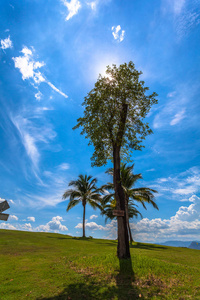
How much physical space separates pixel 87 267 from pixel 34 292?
3.66m

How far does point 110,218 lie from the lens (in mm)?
38250

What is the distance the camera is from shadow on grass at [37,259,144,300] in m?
5.93

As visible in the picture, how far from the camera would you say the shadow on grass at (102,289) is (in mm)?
5926

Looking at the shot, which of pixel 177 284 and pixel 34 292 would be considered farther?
pixel 177 284

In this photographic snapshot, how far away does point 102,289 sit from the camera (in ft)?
21.4

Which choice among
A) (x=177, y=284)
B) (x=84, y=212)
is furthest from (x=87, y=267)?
(x=84, y=212)

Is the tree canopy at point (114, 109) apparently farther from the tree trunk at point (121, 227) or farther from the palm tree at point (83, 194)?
the palm tree at point (83, 194)

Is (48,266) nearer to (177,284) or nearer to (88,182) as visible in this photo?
(177,284)

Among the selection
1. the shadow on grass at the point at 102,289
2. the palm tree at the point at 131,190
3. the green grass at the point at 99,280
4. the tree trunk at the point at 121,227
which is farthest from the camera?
the palm tree at the point at 131,190

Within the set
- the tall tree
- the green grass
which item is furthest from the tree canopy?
the green grass

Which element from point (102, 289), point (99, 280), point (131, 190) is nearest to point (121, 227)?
point (99, 280)

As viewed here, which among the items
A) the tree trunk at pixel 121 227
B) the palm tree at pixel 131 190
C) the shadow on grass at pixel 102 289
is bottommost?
the shadow on grass at pixel 102 289

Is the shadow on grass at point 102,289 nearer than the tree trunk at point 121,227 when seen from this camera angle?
Yes

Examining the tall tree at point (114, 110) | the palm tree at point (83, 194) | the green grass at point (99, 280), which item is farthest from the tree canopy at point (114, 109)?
the palm tree at point (83, 194)
